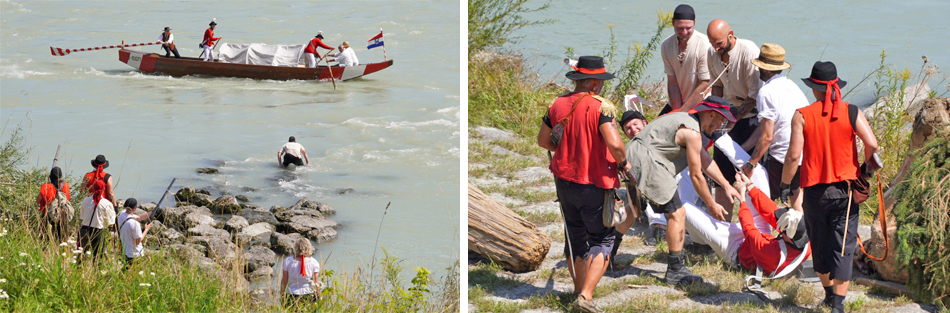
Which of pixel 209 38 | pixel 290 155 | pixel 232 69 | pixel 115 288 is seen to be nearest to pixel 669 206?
pixel 115 288

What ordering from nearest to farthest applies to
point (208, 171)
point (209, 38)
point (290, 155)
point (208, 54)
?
point (208, 171) < point (290, 155) < point (209, 38) < point (208, 54)

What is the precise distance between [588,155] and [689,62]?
81.0 inches

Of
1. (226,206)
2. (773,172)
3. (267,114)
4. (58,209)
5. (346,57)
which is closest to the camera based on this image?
(773,172)

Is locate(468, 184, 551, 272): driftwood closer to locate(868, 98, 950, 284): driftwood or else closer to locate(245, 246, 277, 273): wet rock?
locate(868, 98, 950, 284): driftwood

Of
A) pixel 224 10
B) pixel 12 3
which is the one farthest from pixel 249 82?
pixel 12 3

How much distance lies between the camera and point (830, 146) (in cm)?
439

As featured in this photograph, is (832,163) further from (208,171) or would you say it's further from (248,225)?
(208,171)

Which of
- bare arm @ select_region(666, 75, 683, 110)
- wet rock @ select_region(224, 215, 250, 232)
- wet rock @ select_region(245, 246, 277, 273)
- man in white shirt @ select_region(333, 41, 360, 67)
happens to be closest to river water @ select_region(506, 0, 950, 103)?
wet rock @ select_region(224, 215, 250, 232)

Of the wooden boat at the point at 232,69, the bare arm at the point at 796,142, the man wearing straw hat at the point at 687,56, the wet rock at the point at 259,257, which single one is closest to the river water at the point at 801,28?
the wet rock at the point at 259,257

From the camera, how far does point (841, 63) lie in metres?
18.8

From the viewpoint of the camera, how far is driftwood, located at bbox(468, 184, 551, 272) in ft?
17.4

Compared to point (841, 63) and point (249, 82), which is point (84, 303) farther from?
point (249, 82)

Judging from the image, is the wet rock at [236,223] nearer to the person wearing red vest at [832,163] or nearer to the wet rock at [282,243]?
the wet rock at [282,243]

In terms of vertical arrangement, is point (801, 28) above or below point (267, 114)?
above
